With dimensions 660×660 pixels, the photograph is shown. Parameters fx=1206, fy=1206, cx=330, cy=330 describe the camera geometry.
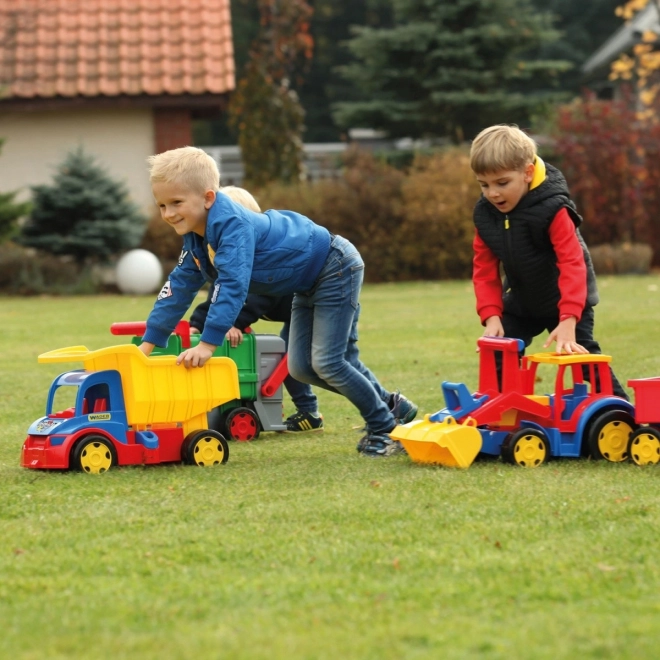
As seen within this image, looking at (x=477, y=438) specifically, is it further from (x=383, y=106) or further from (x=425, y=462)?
(x=383, y=106)

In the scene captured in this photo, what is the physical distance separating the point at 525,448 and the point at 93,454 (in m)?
1.89

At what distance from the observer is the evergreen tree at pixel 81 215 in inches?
778

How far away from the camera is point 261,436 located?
675 cm

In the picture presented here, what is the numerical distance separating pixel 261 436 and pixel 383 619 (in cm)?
367

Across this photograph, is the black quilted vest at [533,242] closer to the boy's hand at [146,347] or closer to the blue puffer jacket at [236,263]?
the blue puffer jacket at [236,263]

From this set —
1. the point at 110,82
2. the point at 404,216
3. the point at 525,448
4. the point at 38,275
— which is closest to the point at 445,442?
the point at 525,448

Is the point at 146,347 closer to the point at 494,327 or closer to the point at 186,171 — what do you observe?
the point at 186,171

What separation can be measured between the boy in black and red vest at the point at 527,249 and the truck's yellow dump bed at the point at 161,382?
4.39 feet

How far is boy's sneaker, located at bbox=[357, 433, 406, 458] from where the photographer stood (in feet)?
18.7

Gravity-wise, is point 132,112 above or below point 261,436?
above

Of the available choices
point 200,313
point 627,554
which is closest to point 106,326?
point 200,313

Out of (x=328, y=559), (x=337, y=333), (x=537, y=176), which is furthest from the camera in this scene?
(x=337, y=333)

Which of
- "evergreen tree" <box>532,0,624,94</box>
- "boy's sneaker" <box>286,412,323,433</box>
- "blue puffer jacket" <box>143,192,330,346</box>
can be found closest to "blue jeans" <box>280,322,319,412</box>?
"boy's sneaker" <box>286,412,323,433</box>

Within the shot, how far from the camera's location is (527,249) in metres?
5.68
